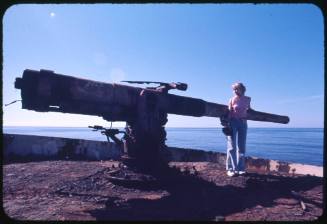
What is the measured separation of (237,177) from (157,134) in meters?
1.91

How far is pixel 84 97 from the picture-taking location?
4539 millimetres

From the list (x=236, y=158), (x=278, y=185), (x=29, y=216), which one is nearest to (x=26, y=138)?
(x=29, y=216)

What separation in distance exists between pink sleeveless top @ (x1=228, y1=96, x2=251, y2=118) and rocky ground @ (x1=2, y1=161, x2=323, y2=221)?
1311 millimetres

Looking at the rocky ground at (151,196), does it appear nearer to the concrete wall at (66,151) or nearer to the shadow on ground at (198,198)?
the shadow on ground at (198,198)

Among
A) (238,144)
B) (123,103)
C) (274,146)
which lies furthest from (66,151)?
(274,146)

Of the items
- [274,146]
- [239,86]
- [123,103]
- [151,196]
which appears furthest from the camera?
[274,146]

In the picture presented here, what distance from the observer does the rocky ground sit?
373 centimetres

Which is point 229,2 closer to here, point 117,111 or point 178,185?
point 117,111

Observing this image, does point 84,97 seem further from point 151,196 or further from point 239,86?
point 239,86

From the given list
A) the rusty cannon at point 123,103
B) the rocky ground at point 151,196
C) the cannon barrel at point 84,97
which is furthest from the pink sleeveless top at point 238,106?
the rocky ground at point 151,196

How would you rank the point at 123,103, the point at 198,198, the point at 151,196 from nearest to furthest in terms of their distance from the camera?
the point at 151,196 → the point at 198,198 → the point at 123,103

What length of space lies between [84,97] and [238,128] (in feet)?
10.9

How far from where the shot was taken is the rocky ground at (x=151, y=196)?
12.2 feet

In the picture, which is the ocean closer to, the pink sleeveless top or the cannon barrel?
the pink sleeveless top
